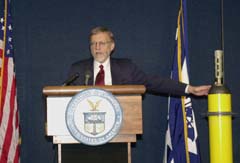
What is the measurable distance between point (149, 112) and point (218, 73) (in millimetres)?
2491

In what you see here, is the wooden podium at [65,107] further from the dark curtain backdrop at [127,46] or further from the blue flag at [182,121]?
the dark curtain backdrop at [127,46]

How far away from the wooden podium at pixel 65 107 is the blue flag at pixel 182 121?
5.04 feet

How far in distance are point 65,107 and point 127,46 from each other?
7.39 ft

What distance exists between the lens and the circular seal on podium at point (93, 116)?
2.48m

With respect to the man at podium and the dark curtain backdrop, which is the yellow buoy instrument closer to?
the man at podium

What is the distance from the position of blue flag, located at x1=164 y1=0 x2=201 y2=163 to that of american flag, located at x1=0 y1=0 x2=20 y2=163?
134 cm

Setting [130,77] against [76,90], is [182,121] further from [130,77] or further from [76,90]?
[76,90]

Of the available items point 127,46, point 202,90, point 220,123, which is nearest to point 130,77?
point 202,90

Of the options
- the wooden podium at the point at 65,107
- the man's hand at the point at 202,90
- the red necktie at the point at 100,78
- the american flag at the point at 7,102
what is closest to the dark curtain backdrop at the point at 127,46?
the american flag at the point at 7,102

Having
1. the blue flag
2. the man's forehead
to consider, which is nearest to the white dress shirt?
the man's forehead

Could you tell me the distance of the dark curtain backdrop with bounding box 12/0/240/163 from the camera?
4.62 m

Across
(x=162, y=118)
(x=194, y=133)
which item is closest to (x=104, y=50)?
(x=194, y=133)

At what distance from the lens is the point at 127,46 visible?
4723 mm

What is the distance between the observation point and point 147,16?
4762 mm
